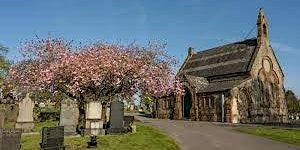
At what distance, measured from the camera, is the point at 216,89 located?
45125 millimetres

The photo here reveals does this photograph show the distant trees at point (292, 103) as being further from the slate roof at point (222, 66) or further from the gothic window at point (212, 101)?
the gothic window at point (212, 101)

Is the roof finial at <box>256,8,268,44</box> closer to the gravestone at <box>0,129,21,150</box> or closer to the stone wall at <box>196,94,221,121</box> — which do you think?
the stone wall at <box>196,94,221,121</box>

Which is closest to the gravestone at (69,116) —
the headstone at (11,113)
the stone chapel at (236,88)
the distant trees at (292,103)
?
the headstone at (11,113)

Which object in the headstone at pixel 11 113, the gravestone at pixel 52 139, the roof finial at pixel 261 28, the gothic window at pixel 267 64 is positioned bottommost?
the gravestone at pixel 52 139

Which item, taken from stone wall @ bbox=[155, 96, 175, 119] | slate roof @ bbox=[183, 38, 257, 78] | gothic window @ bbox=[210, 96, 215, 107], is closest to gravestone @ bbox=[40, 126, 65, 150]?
gothic window @ bbox=[210, 96, 215, 107]

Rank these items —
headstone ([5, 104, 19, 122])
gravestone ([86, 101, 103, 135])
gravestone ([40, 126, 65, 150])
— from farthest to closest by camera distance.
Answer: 1. headstone ([5, 104, 19, 122])
2. gravestone ([86, 101, 103, 135])
3. gravestone ([40, 126, 65, 150])

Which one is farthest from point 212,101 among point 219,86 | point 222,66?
point 222,66

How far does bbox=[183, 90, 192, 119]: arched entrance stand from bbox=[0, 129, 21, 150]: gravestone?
1442 inches

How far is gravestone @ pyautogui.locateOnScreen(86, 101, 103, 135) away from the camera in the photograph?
22.5 meters

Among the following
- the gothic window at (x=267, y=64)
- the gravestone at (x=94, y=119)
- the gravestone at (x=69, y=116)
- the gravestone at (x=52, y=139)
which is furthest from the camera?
the gothic window at (x=267, y=64)

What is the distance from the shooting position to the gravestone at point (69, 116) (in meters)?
22.7

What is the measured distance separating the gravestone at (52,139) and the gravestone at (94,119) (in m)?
6.33

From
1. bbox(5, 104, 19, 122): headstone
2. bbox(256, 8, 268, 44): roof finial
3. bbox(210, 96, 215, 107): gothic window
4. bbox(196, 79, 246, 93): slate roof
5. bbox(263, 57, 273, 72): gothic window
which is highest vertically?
bbox(256, 8, 268, 44): roof finial

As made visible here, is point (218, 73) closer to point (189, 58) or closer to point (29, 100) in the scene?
point (189, 58)
